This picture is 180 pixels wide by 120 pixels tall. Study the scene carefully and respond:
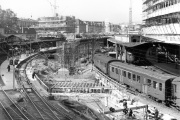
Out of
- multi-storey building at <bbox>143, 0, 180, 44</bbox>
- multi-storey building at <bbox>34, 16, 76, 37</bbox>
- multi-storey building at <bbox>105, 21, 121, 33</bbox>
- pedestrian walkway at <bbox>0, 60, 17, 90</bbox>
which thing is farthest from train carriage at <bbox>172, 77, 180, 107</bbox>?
multi-storey building at <bbox>105, 21, 121, 33</bbox>

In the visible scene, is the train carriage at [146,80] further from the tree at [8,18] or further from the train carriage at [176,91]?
the tree at [8,18]

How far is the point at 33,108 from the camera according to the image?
19688 mm

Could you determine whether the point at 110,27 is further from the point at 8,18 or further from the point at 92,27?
the point at 8,18

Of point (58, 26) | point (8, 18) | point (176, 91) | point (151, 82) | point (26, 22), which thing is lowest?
point (176, 91)

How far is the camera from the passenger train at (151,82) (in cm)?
1758

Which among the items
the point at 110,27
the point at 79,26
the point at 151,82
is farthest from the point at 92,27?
the point at 151,82

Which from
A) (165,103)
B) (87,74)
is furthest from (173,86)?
(87,74)

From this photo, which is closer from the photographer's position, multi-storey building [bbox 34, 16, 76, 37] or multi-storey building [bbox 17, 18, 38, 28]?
multi-storey building [bbox 34, 16, 76, 37]

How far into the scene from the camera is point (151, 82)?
1942cm

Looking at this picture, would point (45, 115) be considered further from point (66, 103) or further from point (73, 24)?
point (73, 24)

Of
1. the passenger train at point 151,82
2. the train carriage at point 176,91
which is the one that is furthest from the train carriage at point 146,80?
the train carriage at point 176,91

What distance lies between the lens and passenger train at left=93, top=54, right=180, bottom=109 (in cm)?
1758

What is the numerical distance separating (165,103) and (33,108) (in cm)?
941

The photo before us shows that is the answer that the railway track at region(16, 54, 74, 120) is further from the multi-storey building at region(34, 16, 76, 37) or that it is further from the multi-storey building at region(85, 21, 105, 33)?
the multi-storey building at region(85, 21, 105, 33)
